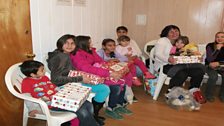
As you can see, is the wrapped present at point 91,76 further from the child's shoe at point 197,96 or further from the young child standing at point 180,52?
the child's shoe at point 197,96

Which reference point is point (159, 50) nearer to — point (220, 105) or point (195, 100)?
point (195, 100)

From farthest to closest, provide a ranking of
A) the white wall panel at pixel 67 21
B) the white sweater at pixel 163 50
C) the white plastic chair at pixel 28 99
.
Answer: the white sweater at pixel 163 50 < the white wall panel at pixel 67 21 < the white plastic chair at pixel 28 99

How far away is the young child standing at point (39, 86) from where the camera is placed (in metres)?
1.97

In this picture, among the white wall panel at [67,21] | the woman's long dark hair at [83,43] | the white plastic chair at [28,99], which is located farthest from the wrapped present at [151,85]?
the white plastic chair at [28,99]

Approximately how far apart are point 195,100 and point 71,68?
176 cm

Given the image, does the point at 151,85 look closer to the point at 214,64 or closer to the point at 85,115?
the point at 214,64

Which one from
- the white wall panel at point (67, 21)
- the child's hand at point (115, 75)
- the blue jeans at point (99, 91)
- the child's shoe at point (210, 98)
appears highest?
the white wall panel at point (67, 21)

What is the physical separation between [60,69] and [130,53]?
1.46 m

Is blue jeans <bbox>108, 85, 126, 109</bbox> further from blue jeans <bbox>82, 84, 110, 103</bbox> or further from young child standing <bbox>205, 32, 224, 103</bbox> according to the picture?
young child standing <bbox>205, 32, 224, 103</bbox>

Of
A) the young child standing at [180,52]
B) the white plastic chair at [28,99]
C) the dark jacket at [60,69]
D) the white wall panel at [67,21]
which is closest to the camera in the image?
the white plastic chair at [28,99]

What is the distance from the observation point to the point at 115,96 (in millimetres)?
2797

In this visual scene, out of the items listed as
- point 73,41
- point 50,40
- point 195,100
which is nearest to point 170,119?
point 195,100

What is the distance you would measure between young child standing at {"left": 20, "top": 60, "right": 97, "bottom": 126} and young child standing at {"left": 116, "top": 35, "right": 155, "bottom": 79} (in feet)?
4.56

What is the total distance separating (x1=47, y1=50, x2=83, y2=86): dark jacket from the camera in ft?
7.18
